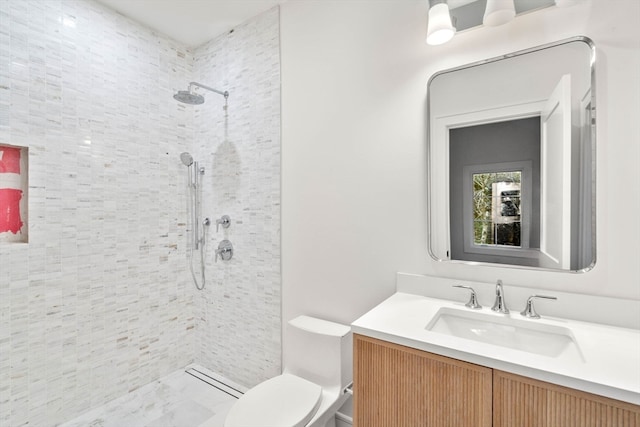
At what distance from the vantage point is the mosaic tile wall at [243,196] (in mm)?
2082

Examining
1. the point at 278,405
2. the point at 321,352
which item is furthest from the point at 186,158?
the point at 278,405

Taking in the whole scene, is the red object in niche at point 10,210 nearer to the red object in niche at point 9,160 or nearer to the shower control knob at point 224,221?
the red object in niche at point 9,160

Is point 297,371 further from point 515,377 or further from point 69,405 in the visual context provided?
point 69,405

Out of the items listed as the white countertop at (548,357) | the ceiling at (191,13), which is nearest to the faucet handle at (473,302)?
the white countertop at (548,357)

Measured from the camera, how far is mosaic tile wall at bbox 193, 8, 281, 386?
2082 millimetres

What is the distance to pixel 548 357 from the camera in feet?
2.97

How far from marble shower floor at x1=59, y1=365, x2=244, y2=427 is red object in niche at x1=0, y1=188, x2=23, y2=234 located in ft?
4.00

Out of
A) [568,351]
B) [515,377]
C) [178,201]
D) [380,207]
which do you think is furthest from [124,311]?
[568,351]

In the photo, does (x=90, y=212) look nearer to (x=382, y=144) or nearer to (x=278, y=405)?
(x=278, y=405)

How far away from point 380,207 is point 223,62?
5.63ft

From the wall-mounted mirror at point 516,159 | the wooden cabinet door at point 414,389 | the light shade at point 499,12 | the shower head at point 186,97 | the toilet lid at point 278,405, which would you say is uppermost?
the light shade at point 499,12

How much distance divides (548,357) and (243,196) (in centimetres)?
189

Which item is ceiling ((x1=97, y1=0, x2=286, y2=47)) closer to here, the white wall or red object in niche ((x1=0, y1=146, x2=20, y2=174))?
the white wall

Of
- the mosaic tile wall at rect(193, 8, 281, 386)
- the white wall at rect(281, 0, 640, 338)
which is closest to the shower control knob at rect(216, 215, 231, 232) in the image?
the mosaic tile wall at rect(193, 8, 281, 386)
